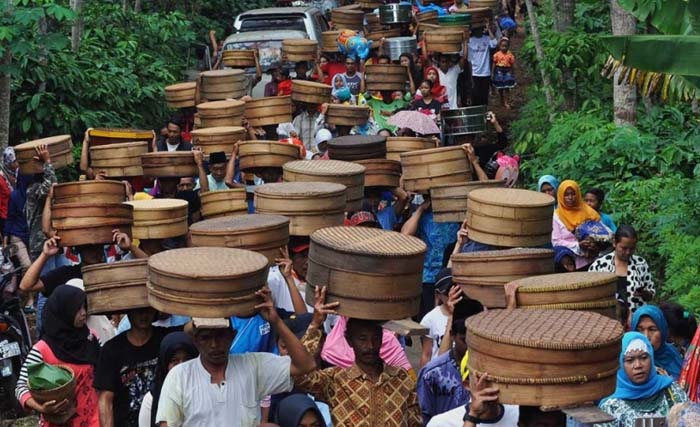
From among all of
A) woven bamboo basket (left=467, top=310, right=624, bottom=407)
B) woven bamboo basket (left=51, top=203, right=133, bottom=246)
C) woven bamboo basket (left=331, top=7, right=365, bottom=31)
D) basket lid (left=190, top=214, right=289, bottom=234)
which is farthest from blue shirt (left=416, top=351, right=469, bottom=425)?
woven bamboo basket (left=331, top=7, right=365, bottom=31)

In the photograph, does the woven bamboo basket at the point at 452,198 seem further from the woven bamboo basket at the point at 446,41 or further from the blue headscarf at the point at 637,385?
the woven bamboo basket at the point at 446,41

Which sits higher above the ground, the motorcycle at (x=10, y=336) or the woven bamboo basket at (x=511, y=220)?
the woven bamboo basket at (x=511, y=220)

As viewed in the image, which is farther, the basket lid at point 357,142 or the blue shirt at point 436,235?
the basket lid at point 357,142

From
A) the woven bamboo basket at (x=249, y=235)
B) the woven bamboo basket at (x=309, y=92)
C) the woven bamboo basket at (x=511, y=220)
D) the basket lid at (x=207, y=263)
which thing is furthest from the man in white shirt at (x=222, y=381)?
the woven bamboo basket at (x=309, y=92)

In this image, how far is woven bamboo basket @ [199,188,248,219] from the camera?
1066 cm

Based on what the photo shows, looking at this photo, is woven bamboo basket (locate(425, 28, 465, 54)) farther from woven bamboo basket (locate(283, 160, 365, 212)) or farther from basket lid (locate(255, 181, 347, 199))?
basket lid (locate(255, 181, 347, 199))

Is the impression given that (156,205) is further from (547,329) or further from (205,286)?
(547,329)

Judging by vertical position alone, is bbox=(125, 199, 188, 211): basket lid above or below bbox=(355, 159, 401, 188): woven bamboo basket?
above

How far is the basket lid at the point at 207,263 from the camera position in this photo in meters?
6.58

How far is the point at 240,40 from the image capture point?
18859 millimetres

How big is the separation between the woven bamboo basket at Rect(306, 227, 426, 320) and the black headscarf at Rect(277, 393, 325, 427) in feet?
1.54

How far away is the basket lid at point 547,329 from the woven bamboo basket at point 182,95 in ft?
29.6

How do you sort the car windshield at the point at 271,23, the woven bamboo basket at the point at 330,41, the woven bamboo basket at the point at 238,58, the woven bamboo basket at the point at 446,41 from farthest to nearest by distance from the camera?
the car windshield at the point at 271,23 → the woven bamboo basket at the point at 330,41 → the woven bamboo basket at the point at 446,41 → the woven bamboo basket at the point at 238,58

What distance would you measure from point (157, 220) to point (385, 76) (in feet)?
22.4
